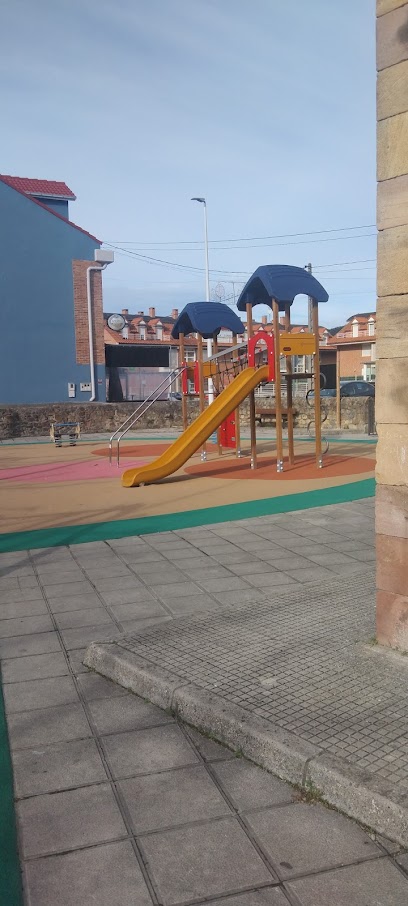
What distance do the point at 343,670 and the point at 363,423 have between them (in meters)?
20.2

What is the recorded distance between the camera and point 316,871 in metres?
2.12

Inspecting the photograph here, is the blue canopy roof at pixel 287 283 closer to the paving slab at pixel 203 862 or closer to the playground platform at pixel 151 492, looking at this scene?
the playground platform at pixel 151 492

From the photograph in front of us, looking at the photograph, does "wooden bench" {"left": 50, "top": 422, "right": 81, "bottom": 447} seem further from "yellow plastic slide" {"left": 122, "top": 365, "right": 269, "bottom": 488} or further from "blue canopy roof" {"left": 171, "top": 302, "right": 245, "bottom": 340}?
"yellow plastic slide" {"left": 122, "top": 365, "right": 269, "bottom": 488}

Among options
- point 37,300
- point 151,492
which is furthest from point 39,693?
point 37,300

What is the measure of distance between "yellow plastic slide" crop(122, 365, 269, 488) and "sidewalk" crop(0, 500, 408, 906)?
6097 millimetres

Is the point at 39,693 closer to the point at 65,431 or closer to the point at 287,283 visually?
the point at 287,283

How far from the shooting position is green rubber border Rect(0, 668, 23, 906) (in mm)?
2076

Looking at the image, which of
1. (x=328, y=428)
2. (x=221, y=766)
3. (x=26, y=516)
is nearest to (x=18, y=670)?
(x=221, y=766)

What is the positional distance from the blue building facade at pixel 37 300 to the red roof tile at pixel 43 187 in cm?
427

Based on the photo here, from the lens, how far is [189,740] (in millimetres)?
2969

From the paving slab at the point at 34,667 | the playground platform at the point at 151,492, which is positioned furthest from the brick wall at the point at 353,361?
the paving slab at the point at 34,667

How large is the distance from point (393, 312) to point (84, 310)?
86.8 feet

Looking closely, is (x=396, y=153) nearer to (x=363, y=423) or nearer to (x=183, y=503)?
(x=183, y=503)

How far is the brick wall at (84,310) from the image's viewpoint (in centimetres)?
2848
